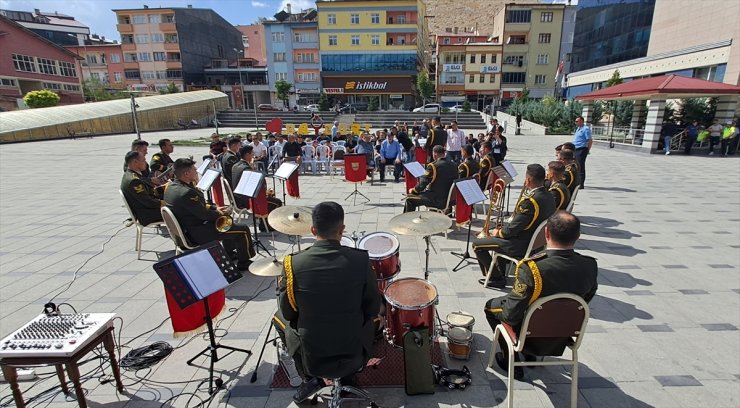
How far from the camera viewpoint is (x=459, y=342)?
356 centimetres

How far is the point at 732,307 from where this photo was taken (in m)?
4.57

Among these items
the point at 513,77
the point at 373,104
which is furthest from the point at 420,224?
the point at 513,77

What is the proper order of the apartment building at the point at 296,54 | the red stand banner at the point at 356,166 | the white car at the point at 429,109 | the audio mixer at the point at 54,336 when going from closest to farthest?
1. the audio mixer at the point at 54,336
2. the red stand banner at the point at 356,166
3. the white car at the point at 429,109
4. the apartment building at the point at 296,54

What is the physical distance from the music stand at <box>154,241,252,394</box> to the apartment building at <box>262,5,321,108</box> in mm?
50440

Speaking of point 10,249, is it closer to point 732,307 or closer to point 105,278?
point 105,278

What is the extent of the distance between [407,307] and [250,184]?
358 cm

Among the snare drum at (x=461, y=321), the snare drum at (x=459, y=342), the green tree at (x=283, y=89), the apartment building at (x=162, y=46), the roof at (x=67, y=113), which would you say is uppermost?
the apartment building at (x=162, y=46)

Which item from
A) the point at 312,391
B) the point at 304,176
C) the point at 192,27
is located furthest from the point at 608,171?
the point at 192,27

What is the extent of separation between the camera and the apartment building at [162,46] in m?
52.3

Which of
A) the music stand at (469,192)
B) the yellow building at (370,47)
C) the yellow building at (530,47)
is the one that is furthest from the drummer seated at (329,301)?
the yellow building at (530,47)

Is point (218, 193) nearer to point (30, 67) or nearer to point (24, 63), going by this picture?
point (24, 63)

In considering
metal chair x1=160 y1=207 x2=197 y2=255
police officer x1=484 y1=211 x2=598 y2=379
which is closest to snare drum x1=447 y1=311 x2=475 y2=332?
police officer x1=484 y1=211 x2=598 y2=379

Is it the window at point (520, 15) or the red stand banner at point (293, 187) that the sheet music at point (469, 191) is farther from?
the window at point (520, 15)

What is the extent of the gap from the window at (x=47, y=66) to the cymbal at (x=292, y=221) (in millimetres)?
56625
